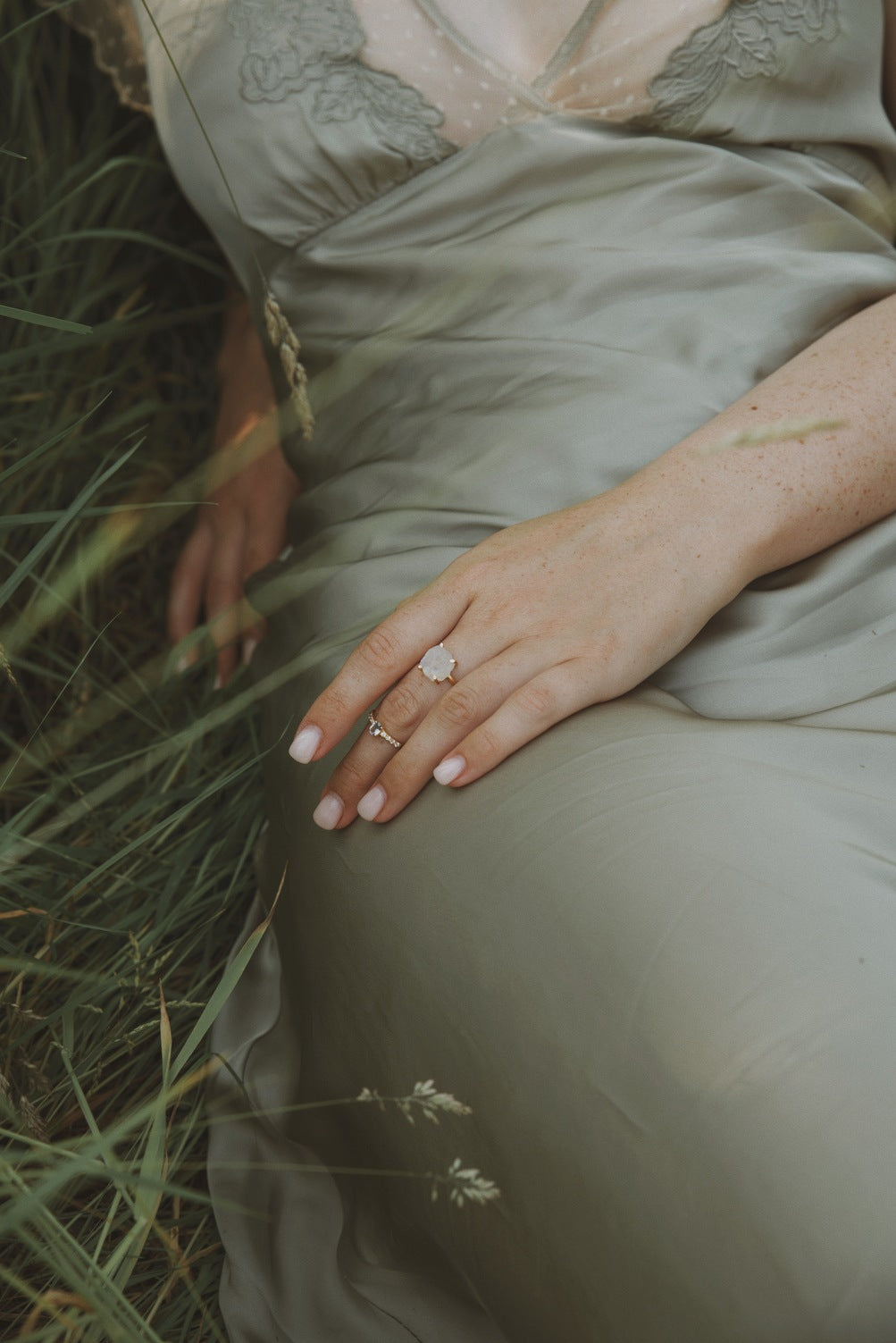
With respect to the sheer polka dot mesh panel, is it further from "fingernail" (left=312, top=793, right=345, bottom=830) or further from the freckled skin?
"fingernail" (left=312, top=793, right=345, bottom=830)

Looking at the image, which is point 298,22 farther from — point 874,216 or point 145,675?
point 145,675

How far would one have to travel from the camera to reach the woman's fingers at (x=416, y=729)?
83 centimetres

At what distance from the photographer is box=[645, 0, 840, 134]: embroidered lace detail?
1049 mm

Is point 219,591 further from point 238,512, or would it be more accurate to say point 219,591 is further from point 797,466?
point 797,466

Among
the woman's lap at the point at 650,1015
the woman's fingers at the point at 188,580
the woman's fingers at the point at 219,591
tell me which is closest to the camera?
the woman's lap at the point at 650,1015

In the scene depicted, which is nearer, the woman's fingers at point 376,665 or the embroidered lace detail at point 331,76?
the woman's fingers at point 376,665

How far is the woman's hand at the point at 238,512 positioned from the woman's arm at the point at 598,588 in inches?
25.0

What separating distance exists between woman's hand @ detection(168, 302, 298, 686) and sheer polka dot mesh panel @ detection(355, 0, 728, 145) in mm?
526

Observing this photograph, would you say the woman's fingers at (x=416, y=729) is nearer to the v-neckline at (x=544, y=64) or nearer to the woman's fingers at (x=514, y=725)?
the woman's fingers at (x=514, y=725)

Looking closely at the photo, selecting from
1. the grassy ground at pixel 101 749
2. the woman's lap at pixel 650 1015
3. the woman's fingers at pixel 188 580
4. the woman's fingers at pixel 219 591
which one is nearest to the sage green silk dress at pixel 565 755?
the woman's lap at pixel 650 1015

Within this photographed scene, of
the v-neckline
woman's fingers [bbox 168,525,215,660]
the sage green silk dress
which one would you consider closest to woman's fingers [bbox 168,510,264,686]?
woman's fingers [bbox 168,525,215,660]

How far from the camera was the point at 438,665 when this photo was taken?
86 centimetres

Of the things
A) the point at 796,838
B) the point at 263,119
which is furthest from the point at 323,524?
the point at 796,838

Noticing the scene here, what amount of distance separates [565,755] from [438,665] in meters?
0.13
